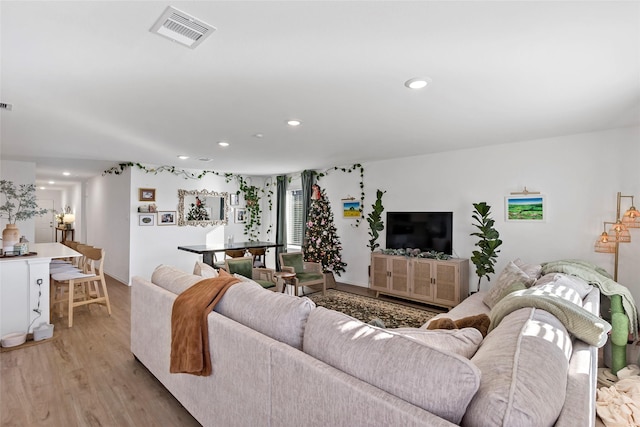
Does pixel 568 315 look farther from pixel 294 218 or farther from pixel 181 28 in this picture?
pixel 294 218

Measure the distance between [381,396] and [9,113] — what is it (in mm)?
4218

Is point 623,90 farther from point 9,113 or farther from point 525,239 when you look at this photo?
Answer: point 9,113

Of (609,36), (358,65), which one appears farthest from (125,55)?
(609,36)

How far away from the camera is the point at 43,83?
2.48 metres

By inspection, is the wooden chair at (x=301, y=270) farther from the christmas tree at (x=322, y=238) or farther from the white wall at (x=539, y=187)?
the white wall at (x=539, y=187)

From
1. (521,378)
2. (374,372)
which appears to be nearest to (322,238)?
(374,372)

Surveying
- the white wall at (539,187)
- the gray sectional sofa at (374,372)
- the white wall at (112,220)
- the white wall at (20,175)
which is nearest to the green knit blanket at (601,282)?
the white wall at (539,187)

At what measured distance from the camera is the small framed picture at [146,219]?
6281mm

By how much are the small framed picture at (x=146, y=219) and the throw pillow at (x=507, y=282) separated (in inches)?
232

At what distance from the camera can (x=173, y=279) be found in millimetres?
2564

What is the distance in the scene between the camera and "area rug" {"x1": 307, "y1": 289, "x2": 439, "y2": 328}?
4.20m

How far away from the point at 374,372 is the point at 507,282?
243 cm

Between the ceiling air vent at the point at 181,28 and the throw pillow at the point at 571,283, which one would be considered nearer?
the ceiling air vent at the point at 181,28

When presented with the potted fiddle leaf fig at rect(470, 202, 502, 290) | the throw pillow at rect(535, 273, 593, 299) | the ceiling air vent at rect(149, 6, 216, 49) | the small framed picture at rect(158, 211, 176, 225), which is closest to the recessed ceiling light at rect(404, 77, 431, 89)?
the ceiling air vent at rect(149, 6, 216, 49)
